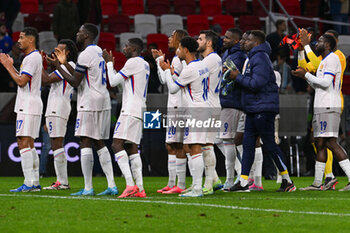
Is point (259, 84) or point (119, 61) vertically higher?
point (119, 61)

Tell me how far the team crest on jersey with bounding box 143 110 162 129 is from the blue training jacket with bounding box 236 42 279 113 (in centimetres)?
550

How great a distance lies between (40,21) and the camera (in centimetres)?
1886

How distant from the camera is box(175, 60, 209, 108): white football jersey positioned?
8547mm

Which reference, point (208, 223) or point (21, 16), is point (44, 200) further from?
point (21, 16)

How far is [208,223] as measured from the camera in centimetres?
642

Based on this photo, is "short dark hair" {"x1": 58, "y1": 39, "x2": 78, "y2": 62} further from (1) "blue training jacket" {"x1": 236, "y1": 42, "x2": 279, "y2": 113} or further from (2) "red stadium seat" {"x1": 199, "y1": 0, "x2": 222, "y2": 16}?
(2) "red stadium seat" {"x1": 199, "y1": 0, "x2": 222, "y2": 16}

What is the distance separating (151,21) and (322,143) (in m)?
10.3

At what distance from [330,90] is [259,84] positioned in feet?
4.37

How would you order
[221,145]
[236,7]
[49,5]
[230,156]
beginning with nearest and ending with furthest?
[230,156]
[221,145]
[49,5]
[236,7]

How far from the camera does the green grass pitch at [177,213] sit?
6.21 meters

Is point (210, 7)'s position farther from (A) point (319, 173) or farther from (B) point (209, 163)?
(B) point (209, 163)

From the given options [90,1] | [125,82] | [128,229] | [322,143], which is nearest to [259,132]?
[322,143]

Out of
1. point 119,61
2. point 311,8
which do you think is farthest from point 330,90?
point 311,8

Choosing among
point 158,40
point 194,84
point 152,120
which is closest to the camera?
point 194,84
